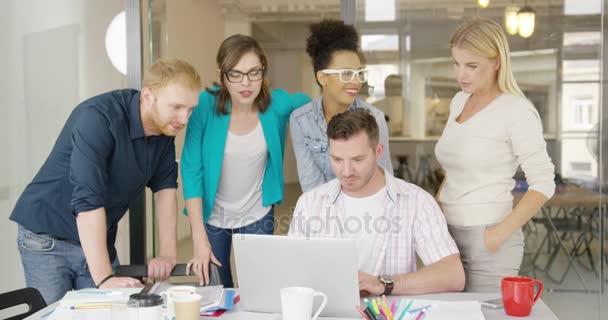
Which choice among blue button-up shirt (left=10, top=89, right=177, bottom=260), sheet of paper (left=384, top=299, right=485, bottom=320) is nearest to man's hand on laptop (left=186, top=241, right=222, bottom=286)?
blue button-up shirt (left=10, top=89, right=177, bottom=260)

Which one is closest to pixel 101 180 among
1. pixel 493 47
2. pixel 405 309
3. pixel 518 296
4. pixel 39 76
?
pixel 405 309

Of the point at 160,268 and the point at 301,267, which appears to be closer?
the point at 301,267

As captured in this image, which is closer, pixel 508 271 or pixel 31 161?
pixel 508 271

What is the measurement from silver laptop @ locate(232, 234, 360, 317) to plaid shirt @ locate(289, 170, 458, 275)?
62 centimetres

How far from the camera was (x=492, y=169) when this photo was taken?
2.59 metres

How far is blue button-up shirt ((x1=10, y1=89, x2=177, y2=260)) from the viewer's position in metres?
2.38

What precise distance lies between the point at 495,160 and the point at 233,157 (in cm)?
111

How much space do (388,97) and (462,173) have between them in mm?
1128

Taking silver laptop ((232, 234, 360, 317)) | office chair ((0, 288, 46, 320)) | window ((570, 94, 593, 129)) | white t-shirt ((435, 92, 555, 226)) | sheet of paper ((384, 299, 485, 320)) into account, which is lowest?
office chair ((0, 288, 46, 320))

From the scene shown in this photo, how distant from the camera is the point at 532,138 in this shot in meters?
2.54

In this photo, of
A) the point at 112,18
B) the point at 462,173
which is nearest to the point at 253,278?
the point at 462,173

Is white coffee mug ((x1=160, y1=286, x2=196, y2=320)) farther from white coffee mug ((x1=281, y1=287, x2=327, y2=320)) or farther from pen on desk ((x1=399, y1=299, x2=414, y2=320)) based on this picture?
pen on desk ((x1=399, y1=299, x2=414, y2=320))

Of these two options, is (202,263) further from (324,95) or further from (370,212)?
(324,95)

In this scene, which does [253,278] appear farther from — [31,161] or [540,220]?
[31,161]
